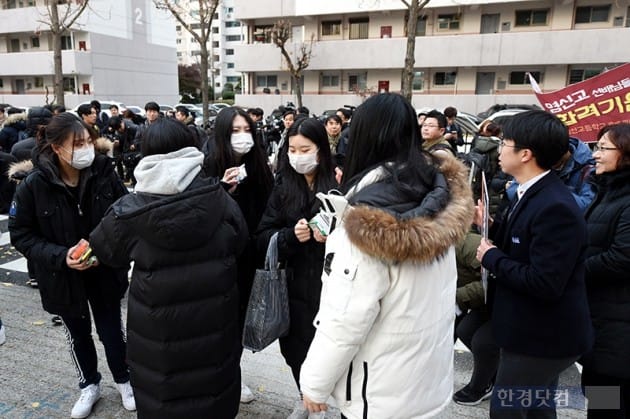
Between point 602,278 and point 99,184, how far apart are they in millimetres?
2776

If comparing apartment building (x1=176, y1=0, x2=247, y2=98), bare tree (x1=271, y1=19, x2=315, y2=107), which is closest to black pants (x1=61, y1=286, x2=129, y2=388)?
bare tree (x1=271, y1=19, x2=315, y2=107)

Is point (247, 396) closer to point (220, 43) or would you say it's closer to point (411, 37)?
point (411, 37)

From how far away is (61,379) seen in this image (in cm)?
310

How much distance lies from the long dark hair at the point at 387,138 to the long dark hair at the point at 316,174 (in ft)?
3.19

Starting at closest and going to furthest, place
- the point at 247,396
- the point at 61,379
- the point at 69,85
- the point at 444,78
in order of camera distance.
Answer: the point at 247,396, the point at 61,379, the point at 444,78, the point at 69,85

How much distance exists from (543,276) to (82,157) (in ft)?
7.85

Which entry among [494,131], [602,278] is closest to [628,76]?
[494,131]

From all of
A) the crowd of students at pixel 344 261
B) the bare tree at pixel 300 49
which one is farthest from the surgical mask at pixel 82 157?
the bare tree at pixel 300 49

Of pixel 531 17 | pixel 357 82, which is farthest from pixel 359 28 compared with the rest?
pixel 531 17

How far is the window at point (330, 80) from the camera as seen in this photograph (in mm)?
26656

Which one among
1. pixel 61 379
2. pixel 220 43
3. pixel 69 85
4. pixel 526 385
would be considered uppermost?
pixel 220 43

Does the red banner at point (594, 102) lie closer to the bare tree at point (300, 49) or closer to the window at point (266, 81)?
the bare tree at point (300, 49)

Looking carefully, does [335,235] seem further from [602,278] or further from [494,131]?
[494,131]

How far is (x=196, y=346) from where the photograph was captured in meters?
1.95
